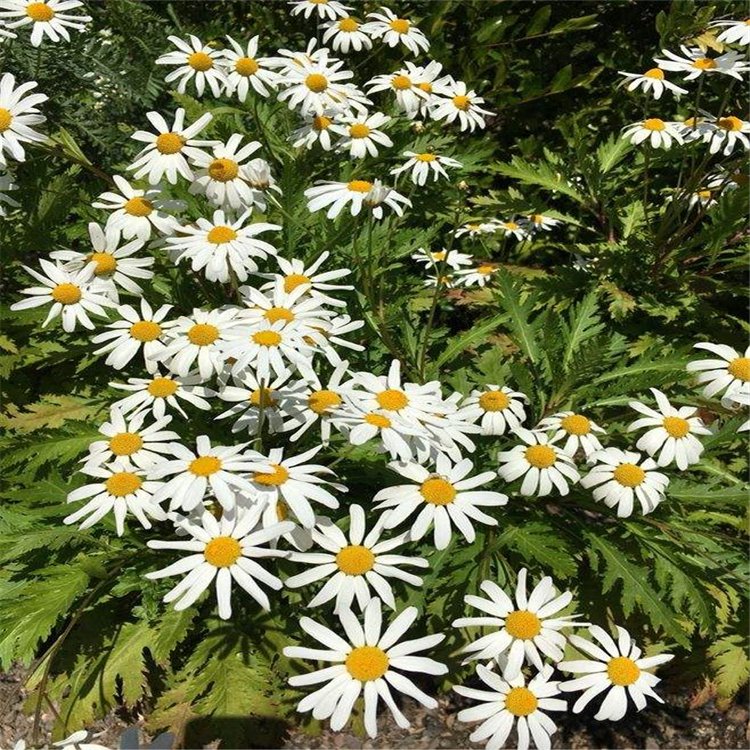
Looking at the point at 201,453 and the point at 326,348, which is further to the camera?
the point at 326,348

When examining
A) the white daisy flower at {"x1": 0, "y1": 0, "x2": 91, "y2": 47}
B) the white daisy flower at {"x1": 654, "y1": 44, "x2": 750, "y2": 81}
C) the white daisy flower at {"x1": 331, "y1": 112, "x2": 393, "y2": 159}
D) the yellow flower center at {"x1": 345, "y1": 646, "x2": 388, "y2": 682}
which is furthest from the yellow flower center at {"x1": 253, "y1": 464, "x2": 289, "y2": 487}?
the white daisy flower at {"x1": 654, "y1": 44, "x2": 750, "y2": 81}

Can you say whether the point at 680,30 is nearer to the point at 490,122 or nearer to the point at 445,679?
the point at 490,122

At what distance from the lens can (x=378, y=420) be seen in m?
1.61

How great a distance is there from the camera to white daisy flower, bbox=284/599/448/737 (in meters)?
1.34

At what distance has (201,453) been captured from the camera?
1576mm

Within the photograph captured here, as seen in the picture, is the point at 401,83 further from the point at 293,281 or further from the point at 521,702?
the point at 521,702

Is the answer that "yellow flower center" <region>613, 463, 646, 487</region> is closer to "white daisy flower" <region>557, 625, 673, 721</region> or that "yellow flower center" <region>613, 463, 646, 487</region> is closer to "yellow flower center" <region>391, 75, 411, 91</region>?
"white daisy flower" <region>557, 625, 673, 721</region>

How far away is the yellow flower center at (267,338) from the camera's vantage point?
1663 mm

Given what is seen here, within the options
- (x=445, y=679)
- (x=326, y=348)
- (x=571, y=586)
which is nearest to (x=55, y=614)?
(x=326, y=348)

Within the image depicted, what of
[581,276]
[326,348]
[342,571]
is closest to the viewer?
[342,571]

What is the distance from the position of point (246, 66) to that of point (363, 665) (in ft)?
6.88

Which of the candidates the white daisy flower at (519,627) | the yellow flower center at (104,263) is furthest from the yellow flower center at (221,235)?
the white daisy flower at (519,627)

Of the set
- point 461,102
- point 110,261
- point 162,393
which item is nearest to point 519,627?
point 162,393

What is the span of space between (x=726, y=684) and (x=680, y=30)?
9.37ft
